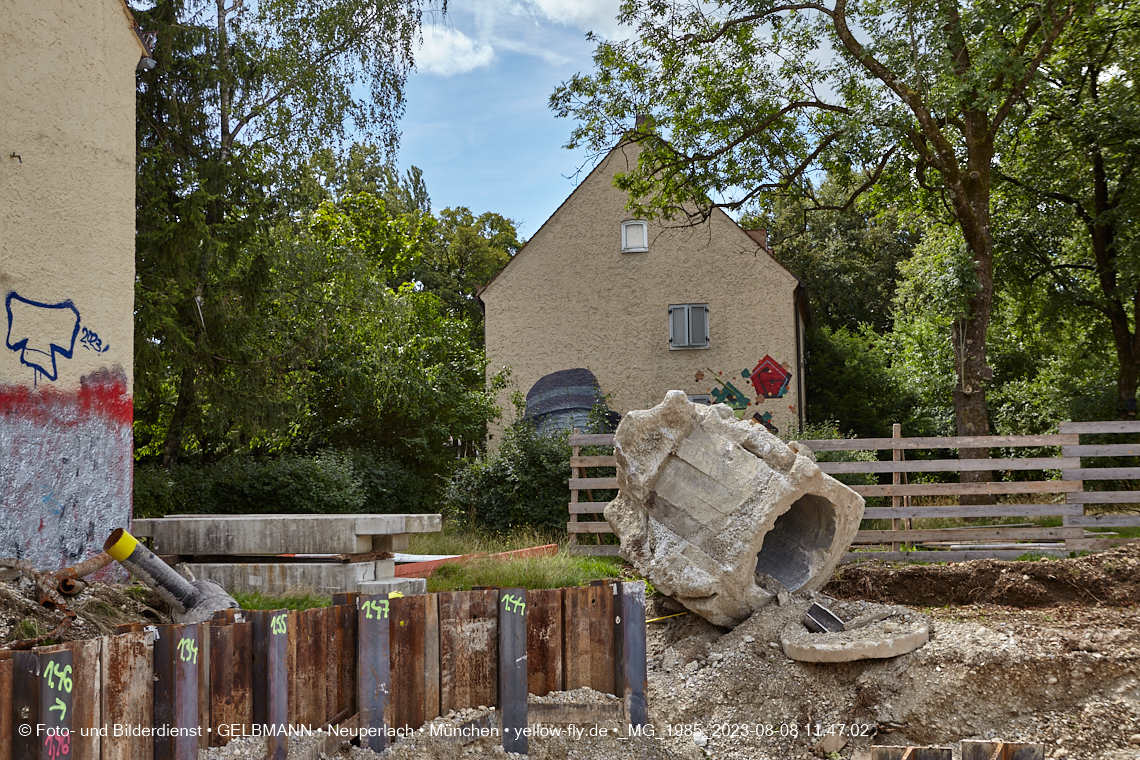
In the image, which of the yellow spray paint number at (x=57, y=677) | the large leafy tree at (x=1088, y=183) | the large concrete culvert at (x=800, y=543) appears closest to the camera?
the yellow spray paint number at (x=57, y=677)

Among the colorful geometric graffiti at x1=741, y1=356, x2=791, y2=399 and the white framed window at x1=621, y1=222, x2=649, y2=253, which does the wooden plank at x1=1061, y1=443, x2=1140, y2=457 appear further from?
the white framed window at x1=621, y1=222, x2=649, y2=253

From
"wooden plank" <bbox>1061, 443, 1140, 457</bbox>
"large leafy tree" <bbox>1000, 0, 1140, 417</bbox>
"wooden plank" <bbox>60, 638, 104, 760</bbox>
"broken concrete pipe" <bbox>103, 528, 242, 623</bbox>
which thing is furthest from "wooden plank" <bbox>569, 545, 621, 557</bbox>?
"large leafy tree" <bbox>1000, 0, 1140, 417</bbox>

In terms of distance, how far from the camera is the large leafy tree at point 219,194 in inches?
386

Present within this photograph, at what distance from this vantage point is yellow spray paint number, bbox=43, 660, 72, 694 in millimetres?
3250

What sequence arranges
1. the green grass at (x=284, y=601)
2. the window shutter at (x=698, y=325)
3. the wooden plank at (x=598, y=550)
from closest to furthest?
1. the green grass at (x=284, y=601)
2. the wooden plank at (x=598, y=550)
3. the window shutter at (x=698, y=325)

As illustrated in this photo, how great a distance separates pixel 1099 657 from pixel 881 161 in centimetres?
1146

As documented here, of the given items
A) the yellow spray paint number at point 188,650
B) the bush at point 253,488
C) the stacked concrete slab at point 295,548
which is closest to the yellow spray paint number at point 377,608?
the yellow spray paint number at point 188,650

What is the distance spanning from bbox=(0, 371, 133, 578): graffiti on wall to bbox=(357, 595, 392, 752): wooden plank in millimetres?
2926

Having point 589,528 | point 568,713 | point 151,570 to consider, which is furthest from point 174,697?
point 589,528

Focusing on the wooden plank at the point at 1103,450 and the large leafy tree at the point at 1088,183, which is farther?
the large leafy tree at the point at 1088,183

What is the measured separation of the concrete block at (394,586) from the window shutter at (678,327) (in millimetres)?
12918

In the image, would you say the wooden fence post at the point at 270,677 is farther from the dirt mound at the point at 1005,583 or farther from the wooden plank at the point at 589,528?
the wooden plank at the point at 589,528

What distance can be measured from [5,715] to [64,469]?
3436 mm

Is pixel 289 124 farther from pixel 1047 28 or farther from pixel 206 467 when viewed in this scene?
pixel 1047 28
